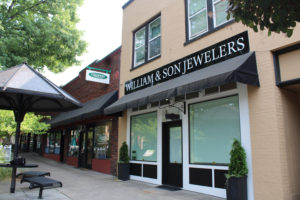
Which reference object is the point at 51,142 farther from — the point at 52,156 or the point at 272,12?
the point at 272,12

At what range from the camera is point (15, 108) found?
6.82 meters

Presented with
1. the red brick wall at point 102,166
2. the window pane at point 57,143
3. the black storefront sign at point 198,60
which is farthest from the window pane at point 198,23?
the window pane at point 57,143

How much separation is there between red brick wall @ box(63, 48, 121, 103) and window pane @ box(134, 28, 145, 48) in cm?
124

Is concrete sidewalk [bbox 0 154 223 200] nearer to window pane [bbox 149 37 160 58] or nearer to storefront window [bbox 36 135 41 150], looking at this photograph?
window pane [bbox 149 37 160 58]

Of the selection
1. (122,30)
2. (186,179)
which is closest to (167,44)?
(122,30)

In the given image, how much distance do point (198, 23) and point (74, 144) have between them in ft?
37.6

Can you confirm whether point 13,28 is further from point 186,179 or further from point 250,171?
point 250,171

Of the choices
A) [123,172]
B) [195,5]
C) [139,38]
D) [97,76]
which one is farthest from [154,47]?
[123,172]

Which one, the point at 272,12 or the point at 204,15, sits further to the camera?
the point at 204,15

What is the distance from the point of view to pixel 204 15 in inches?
307

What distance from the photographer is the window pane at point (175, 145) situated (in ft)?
26.4

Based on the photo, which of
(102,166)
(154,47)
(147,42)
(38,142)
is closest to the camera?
Result: (154,47)

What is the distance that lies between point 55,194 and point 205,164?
4098mm

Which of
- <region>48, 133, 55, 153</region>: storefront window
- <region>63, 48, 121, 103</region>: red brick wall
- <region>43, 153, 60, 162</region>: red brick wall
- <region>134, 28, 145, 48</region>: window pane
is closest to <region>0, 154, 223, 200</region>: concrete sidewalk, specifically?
<region>63, 48, 121, 103</region>: red brick wall
